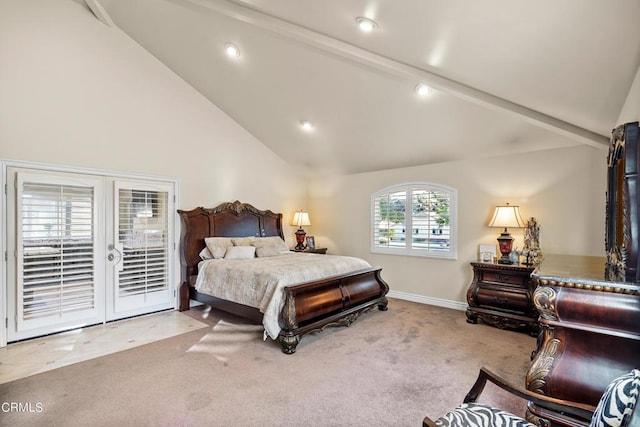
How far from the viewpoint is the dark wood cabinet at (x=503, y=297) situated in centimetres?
387

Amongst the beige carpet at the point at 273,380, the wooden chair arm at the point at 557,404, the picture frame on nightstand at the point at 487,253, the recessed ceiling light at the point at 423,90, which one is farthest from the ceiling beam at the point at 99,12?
the picture frame on nightstand at the point at 487,253

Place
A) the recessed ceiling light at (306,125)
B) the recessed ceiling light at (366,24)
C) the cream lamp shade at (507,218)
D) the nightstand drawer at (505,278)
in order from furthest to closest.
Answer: the recessed ceiling light at (306,125) → the cream lamp shade at (507,218) → the nightstand drawer at (505,278) → the recessed ceiling light at (366,24)

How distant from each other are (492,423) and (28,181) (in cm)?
478

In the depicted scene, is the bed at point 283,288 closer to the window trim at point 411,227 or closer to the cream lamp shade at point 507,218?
the window trim at point 411,227

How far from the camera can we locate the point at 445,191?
16.6 feet

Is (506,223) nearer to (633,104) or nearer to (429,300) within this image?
(429,300)

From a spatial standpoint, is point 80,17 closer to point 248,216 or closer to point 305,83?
point 305,83

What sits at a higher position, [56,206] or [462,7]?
[462,7]

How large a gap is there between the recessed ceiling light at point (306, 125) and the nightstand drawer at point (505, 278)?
330 centimetres

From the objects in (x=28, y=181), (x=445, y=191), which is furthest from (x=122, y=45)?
(x=445, y=191)

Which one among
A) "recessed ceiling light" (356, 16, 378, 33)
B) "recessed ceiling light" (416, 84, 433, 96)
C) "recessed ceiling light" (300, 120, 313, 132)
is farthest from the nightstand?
"recessed ceiling light" (356, 16, 378, 33)

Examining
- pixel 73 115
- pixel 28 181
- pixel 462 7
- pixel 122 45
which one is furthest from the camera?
pixel 122 45

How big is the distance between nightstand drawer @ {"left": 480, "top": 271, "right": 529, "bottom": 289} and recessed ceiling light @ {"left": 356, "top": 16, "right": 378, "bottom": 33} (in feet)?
10.9

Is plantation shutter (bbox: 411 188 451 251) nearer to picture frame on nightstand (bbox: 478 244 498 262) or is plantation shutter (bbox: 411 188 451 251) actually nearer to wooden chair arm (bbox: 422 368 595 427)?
picture frame on nightstand (bbox: 478 244 498 262)
